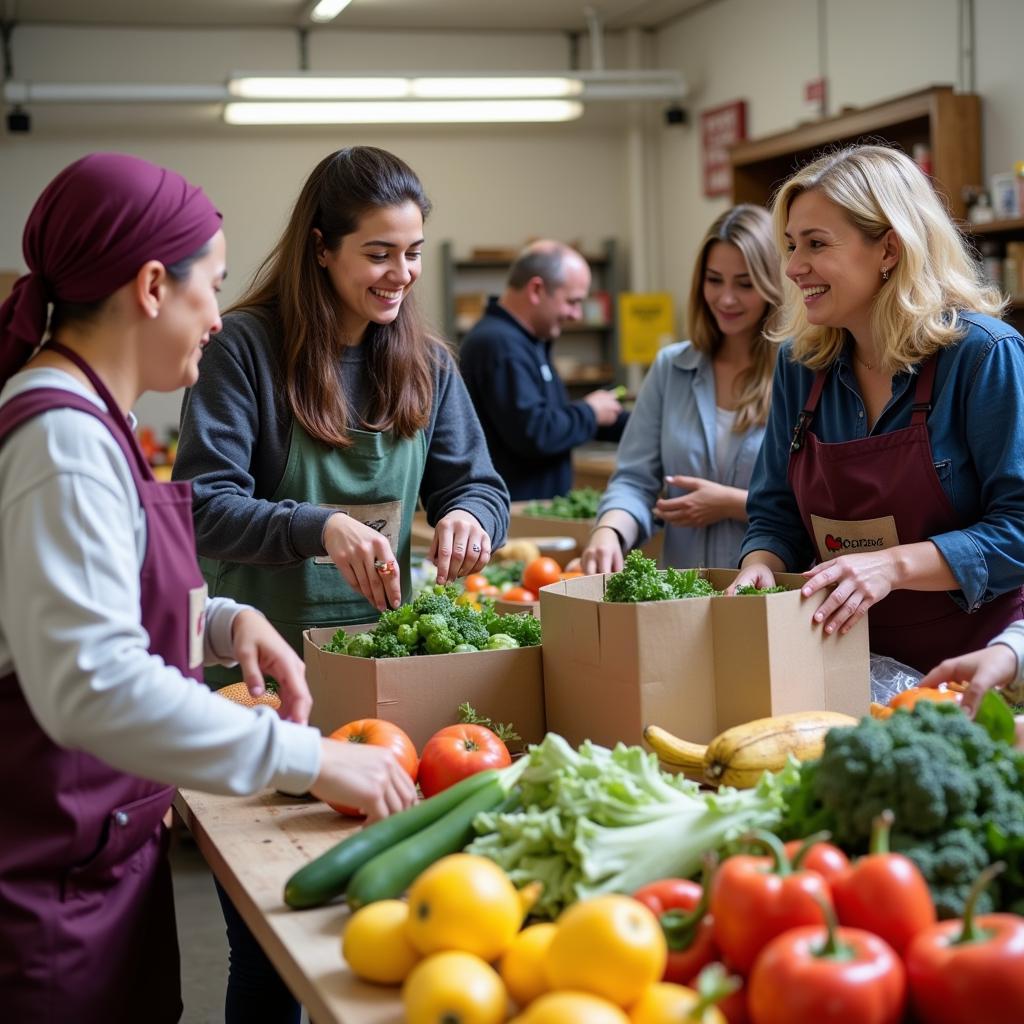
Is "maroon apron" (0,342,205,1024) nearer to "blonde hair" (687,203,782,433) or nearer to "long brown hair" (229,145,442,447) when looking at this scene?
"long brown hair" (229,145,442,447)

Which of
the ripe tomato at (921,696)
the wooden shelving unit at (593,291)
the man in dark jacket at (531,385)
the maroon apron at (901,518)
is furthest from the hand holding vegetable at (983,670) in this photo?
the wooden shelving unit at (593,291)

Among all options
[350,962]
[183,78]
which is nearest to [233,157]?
[183,78]

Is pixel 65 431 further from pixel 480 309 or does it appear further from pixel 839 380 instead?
pixel 480 309

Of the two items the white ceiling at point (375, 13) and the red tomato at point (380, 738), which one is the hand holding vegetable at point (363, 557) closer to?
the red tomato at point (380, 738)

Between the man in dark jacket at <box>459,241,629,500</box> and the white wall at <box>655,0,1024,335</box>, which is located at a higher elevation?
the white wall at <box>655,0,1024,335</box>

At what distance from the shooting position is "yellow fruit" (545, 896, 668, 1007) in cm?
106

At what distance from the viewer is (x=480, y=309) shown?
9086mm

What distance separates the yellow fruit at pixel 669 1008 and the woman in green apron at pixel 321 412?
1193mm

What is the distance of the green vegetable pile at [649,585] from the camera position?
1771mm

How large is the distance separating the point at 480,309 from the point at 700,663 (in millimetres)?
7518

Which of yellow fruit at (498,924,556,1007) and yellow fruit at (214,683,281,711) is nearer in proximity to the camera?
yellow fruit at (498,924,556,1007)

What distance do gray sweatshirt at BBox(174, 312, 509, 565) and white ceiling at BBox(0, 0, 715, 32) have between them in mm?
6308

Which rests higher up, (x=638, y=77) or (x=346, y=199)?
(x=638, y=77)

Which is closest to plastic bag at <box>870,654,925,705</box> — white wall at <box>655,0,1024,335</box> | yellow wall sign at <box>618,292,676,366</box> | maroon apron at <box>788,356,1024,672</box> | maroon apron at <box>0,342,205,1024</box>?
maroon apron at <box>788,356,1024,672</box>
